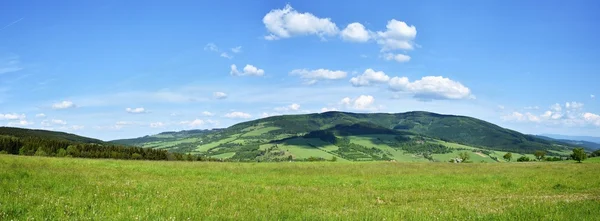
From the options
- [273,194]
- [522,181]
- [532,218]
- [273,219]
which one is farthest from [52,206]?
[522,181]

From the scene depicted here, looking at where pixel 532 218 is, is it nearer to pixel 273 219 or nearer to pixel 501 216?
pixel 501 216

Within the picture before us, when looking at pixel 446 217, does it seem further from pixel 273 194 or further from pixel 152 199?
pixel 152 199

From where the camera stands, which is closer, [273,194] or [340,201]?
[340,201]

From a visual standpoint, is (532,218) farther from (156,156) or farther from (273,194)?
(156,156)

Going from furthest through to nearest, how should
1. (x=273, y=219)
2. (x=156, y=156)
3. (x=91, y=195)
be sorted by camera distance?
(x=156, y=156) < (x=91, y=195) < (x=273, y=219)

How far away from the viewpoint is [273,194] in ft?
64.8

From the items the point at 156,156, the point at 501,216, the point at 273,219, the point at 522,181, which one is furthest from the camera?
the point at 156,156

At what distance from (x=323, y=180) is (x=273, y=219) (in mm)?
20581

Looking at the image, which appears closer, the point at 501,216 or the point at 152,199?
the point at 501,216

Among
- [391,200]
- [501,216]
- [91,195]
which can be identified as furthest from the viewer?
[391,200]

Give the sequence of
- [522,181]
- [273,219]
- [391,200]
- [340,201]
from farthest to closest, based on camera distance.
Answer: [522,181] → [391,200] → [340,201] → [273,219]

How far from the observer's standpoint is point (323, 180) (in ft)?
104

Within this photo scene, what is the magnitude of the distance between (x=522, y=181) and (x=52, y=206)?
106ft

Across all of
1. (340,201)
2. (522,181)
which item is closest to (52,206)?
(340,201)
